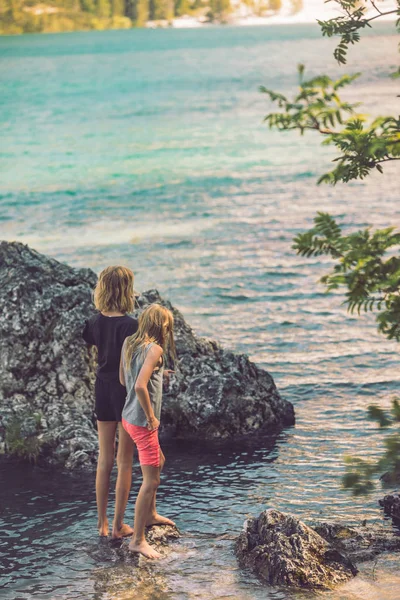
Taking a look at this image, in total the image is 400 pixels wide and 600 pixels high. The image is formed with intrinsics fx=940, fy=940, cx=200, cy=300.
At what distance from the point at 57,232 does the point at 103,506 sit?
1979 cm

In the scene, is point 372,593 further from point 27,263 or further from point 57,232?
point 57,232

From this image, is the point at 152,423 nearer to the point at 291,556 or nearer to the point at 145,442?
the point at 145,442

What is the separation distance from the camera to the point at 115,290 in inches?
292

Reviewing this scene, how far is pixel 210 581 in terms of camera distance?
691cm

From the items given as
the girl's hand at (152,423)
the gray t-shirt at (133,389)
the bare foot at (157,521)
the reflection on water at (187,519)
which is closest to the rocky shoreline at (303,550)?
the reflection on water at (187,519)

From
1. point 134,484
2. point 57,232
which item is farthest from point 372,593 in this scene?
point 57,232

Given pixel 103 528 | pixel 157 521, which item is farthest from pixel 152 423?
pixel 103 528

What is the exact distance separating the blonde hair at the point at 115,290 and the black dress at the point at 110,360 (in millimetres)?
108

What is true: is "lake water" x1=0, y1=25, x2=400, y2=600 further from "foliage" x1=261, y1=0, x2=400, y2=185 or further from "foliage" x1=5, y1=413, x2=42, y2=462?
"foliage" x1=261, y1=0, x2=400, y2=185

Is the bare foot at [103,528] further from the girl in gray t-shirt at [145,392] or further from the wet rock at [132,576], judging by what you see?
the girl in gray t-shirt at [145,392]

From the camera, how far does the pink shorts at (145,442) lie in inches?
285

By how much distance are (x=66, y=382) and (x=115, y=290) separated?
3.05 m

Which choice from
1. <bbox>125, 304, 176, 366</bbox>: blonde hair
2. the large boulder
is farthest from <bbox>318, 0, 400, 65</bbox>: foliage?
the large boulder

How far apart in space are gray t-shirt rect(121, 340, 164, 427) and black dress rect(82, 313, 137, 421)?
0.18 meters
